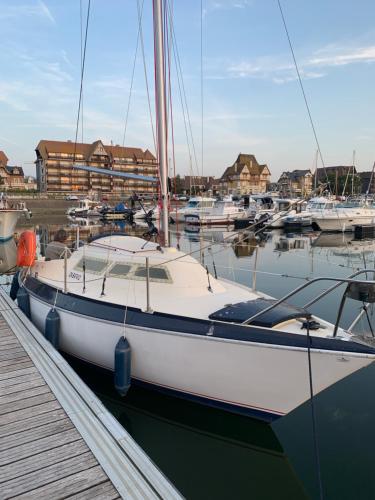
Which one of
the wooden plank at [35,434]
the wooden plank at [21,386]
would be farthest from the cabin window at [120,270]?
the wooden plank at [35,434]

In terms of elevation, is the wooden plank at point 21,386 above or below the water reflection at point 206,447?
above

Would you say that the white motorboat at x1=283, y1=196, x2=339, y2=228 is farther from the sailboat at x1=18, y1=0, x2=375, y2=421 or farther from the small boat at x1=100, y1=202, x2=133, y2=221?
the sailboat at x1=18, y1=0, x2=375, y2=421

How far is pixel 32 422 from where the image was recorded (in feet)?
14.4

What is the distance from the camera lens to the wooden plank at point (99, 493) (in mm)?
Result: 3250

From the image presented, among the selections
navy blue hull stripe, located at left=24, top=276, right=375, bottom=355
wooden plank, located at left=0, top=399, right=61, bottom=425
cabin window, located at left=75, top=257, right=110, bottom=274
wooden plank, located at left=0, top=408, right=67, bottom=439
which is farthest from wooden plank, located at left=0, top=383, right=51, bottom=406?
cabin window, located at left=75, top=257, right=110, bottom=274

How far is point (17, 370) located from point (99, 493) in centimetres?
315

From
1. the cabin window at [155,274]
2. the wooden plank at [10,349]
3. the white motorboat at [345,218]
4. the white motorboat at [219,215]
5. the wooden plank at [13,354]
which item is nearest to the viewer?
the wooden plank at [13,354]

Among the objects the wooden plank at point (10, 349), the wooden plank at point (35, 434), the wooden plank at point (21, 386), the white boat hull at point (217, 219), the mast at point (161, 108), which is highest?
the mast at point (161, 108)

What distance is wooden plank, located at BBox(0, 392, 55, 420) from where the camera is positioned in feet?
15.3

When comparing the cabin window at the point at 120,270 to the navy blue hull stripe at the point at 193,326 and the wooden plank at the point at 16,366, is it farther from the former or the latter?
the wooden plank at the point at 16,366

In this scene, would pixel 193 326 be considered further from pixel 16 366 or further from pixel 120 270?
pixel 16 366

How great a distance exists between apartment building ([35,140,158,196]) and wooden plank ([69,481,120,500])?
8926 cm

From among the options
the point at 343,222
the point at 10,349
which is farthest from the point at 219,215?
the point at 10,349

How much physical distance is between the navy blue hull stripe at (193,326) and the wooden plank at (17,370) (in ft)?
3.85
